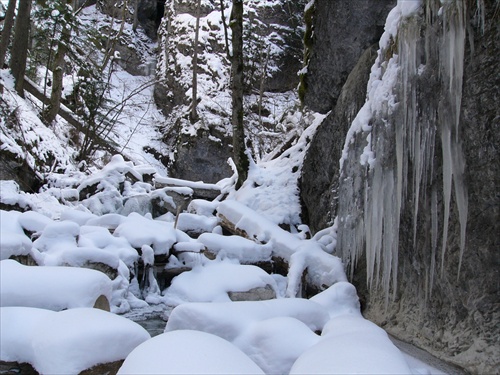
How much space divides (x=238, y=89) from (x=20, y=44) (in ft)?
17.9

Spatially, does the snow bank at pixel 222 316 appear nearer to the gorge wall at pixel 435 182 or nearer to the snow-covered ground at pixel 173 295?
the snow-covered ground at pixel 173 295

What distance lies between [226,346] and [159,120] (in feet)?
58.0

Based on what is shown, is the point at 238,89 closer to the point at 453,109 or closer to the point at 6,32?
the point at 453,109

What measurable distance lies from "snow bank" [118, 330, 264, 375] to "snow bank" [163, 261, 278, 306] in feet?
10.5

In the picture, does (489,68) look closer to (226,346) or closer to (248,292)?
(226,346)

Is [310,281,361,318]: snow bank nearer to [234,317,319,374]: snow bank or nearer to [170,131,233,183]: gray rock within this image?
[234,317,319,374]: snow bank

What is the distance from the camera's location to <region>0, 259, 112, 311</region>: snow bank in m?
2.89

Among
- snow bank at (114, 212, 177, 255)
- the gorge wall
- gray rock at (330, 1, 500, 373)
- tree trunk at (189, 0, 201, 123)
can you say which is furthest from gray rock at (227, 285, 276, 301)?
tree trunk at (189, 0, 201, 123)

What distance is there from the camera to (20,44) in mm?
9930

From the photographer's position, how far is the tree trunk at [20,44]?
988 cm

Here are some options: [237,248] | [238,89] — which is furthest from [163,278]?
[238,89]

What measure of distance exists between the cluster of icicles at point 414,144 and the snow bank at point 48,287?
8.06 feet

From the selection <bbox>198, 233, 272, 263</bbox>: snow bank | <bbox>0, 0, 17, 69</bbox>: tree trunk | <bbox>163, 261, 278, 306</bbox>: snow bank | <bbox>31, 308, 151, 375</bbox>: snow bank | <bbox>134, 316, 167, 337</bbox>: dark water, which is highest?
<bbox>0, 0, 17, 69</bbox>: tree trunk

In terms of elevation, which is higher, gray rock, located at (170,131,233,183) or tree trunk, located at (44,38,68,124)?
tree trunk, located at (44,38,68,124)
